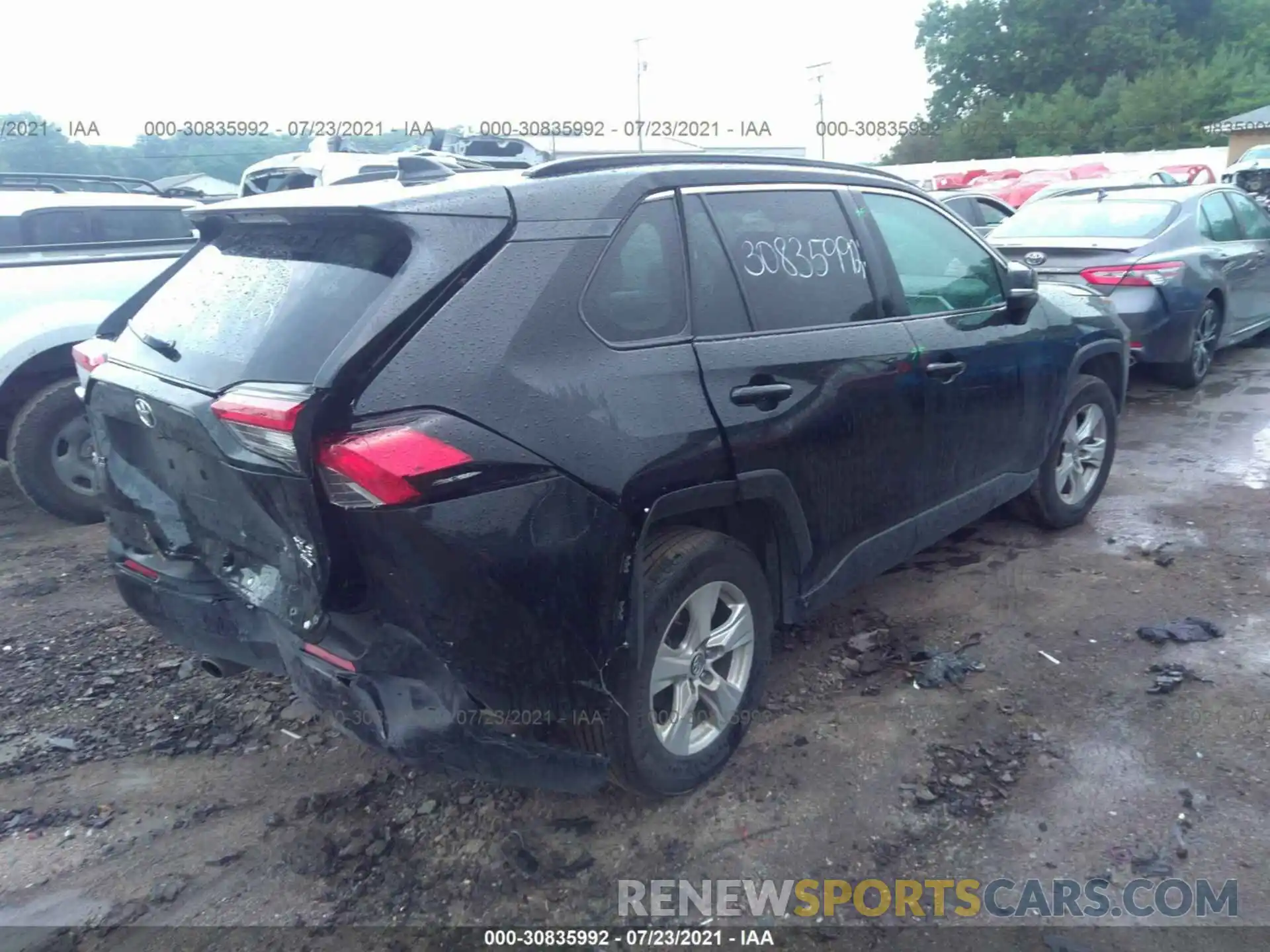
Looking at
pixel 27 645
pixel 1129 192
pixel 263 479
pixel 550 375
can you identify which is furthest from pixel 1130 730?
pixel 1129 192

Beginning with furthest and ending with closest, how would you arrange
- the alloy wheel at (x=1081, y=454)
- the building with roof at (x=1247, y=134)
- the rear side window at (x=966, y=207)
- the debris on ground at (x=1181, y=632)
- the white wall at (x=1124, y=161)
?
the building with roof at (x=1247, y=134) < the white wall at (x=1124, y=161) < the rear side window at (x=966, y=207) < the alloy wheel at (x=1081, y=454) < the debris on ground at (x=1181, y=632)

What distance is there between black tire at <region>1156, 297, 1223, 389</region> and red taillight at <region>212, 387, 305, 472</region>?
7.61m

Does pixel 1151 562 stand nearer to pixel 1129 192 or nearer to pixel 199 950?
pixel 199 950

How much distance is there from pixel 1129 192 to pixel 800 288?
6496mm

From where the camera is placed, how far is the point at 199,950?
2.64 metres

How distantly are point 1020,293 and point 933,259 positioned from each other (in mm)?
496

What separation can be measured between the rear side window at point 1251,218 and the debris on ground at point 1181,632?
20.3ft

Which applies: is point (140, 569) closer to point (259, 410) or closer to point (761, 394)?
point (259, 410)

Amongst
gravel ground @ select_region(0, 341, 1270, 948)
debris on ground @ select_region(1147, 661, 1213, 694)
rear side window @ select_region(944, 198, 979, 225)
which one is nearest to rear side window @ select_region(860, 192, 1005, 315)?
gravel ground @ select_region(0, 341, 1270, 948)

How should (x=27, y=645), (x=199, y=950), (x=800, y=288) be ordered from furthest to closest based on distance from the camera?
(x=27, y=645) → (x=800, y=288) → (x=199, y=950)

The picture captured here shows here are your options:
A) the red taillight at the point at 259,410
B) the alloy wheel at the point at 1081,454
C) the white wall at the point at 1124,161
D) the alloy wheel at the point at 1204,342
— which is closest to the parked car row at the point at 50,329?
the red taillight at the point at 259,410

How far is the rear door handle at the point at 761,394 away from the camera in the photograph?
10.1ft

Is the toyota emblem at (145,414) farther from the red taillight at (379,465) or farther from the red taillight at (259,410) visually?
the red taillight at (379,465)

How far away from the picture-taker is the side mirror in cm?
437
